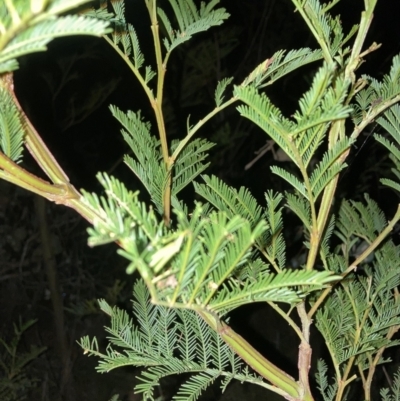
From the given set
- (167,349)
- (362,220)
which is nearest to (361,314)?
(362,220)

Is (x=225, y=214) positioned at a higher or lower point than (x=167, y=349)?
higher

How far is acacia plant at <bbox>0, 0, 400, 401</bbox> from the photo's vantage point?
0.29 metres

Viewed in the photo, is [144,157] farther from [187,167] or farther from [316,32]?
[316,32]

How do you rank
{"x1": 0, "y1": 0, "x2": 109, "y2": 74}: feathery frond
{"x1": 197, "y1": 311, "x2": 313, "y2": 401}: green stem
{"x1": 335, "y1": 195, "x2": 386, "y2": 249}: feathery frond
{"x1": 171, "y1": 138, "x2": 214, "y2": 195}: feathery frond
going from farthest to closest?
1. {"x1": 335, "y1": 195, "x2": 386, "y2": 249}: feathery frond
2. {"x1": 171, "y1": 138, "x2": 214, "y2": 195}: feathery frond
3. {"x1": 197, "y1": 311, "x2": 313, "y2": 401}: green stem
4. {"x1": 0, "y1": 0, "x2": 109, "y2": 74}: feathery frond

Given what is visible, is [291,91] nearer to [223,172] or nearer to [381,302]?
[223,172]

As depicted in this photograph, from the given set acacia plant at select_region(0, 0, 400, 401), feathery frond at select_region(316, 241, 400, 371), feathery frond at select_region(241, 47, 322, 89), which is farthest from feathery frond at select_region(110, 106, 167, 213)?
feathery frond at select_region(316, 241, 400, 371)

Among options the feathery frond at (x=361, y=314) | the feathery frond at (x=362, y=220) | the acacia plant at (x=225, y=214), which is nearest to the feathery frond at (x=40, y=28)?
the acacia plant at (x=225, y=214)

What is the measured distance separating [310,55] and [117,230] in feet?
1.18

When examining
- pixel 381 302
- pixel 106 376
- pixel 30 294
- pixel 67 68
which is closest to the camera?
pixel 381 302

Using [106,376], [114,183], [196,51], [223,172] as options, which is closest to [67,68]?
[196,51]

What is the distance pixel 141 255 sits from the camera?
280 millimetres

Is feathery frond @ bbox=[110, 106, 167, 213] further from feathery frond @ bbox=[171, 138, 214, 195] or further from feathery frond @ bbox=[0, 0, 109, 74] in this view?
feathery frond @ bbox=[0, 0, 109, 74]

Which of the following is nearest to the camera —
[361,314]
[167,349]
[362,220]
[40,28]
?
[40,28]

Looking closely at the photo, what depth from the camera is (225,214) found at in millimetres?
295
